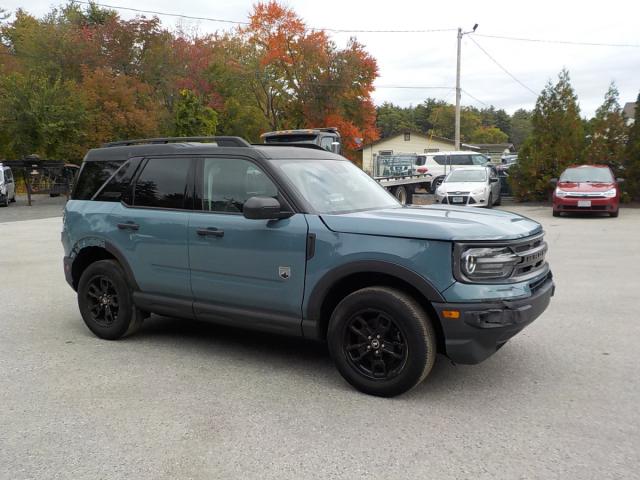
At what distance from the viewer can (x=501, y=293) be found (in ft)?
12.4

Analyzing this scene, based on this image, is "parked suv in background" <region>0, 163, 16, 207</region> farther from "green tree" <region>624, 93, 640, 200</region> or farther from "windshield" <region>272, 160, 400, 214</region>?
"green tree" <region>624, 93, 640, 200</region>

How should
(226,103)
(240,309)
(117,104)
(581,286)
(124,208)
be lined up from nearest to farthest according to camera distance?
1. (240,309)
2. (124,208)
3. (581,286)
4. (117,104)
5. (226,103)

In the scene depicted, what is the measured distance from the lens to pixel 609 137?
2055 centimetres

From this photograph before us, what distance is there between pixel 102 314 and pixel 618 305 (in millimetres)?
5572

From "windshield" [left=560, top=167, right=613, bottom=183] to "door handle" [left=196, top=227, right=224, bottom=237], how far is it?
50.0 ft

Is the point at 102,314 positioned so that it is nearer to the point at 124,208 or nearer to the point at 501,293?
the point at 124,208

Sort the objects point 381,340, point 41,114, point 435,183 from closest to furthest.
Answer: point 381,340 < point 435,183 < point 41,114

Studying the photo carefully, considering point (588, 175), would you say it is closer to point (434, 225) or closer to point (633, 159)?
point (633, 159)

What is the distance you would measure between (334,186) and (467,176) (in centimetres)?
1592

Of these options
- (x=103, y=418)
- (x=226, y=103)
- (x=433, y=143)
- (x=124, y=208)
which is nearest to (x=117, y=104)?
(x=226, y=103)

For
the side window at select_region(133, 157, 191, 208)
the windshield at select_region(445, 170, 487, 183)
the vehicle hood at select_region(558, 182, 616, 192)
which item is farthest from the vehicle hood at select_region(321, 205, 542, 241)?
the windshield at select_region(445, 170, 487, 183)

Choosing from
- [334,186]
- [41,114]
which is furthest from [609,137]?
[41,114]

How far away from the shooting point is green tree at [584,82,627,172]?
20391 mm

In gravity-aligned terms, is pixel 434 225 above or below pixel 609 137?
below
